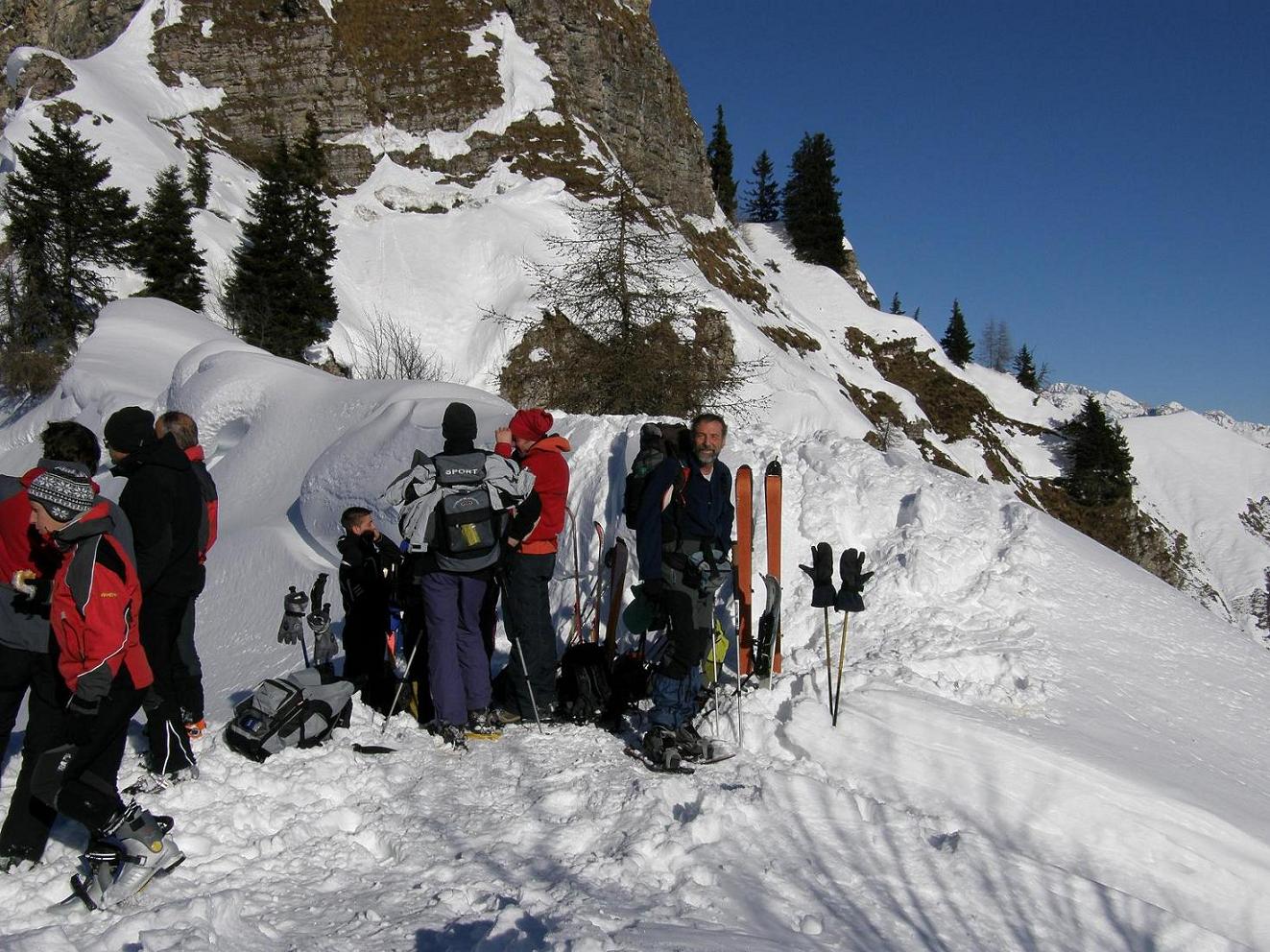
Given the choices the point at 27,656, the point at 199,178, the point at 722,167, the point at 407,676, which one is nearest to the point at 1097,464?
the point at 722,167

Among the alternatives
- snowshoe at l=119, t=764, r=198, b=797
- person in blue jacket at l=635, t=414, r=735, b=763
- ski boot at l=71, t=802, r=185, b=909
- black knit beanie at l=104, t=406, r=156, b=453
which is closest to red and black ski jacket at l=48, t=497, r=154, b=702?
ski boot at l=71, t=802, r=185, b=909

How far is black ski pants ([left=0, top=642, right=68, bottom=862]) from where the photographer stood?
3207 millimetres

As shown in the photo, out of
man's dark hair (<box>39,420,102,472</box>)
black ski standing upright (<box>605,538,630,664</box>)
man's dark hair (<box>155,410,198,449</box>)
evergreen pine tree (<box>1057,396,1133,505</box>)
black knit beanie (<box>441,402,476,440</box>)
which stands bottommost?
black ski standing upright (<box>605,538,630,664</box>)

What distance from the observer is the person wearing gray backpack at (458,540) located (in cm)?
472

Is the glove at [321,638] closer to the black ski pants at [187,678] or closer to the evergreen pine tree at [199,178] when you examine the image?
the black ski pants at [187,678]

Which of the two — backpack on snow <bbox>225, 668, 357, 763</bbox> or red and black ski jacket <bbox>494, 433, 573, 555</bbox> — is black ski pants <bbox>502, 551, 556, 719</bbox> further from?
backpack on snow <bbox>225, 668, 357, 763</bbox>

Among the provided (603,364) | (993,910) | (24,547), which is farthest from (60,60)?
(993,910)

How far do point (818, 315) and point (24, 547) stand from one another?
54.4 metres

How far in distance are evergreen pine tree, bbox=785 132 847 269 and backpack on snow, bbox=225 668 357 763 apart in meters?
60.4

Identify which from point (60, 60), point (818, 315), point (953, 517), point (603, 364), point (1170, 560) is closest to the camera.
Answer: point (953, 517)

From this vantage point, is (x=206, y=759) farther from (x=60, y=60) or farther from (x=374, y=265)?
(x=60, y=60)

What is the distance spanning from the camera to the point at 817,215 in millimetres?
60688

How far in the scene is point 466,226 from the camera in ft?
123

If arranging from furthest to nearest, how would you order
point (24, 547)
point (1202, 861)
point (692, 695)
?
1. point (692, 695)
2. point (1202, 861)
3. point (24, 547)
